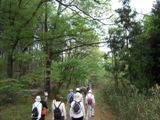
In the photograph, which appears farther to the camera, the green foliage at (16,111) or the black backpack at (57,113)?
the green foliage at (16,111)

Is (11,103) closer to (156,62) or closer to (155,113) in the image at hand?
(156,62)

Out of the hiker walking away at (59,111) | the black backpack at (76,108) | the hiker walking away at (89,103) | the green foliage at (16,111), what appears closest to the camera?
the black backpack at (76,108)

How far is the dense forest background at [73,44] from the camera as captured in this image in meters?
24.2

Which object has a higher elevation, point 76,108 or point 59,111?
point 76,108

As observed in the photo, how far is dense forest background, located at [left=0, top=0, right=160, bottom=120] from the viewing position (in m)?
24.2

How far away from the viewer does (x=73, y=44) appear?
1437 inches


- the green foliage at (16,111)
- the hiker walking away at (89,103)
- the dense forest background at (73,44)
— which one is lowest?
the green foliage at (16,111)

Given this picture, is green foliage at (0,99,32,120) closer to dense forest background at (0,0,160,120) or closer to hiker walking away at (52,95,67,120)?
dense forest background at (0,0,160,120)

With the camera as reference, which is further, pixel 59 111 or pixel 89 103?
pixel 89 103

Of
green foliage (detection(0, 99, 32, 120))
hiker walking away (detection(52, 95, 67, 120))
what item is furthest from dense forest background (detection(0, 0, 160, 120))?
hiker walking away (detection(52, 95, 67, 120))

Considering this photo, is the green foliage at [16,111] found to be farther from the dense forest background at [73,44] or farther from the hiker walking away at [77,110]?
the hiker walking away at [77,110]

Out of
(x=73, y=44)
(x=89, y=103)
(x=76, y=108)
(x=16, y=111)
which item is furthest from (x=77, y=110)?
(x=73, y=44)

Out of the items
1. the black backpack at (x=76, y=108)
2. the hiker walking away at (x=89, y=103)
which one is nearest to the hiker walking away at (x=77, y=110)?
the black backpack at (x=76, y=108)

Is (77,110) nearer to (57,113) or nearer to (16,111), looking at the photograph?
(57,113)
